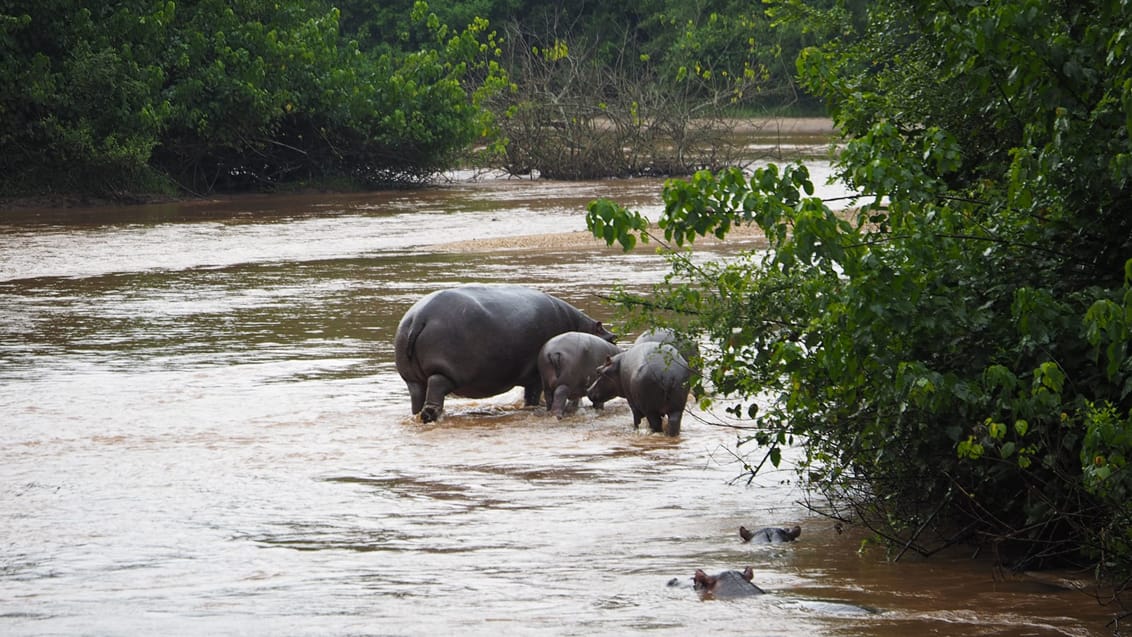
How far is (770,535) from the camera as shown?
6.48 metres

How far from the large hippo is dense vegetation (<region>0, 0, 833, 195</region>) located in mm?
18343

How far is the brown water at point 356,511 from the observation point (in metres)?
5.44

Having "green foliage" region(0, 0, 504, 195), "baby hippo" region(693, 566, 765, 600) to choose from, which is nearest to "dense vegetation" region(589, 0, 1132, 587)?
"baby hippo" region(693, 566, 765, 600)

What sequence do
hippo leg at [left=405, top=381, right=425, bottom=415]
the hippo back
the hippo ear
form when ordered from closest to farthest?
1. the hippo ear
2. the hippo back
3. hippo leg at [left=405, top=381, right=425, bottom=415]

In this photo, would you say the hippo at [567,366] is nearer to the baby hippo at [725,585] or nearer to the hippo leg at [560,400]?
the hippo leg at [560,400]

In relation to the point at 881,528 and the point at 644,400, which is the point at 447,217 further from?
the point at 881,528

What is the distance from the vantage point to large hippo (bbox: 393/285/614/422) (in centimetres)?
985

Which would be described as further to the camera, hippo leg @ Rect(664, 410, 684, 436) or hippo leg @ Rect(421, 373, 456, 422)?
hippo leg @ Rect(421, 373, 456, 422)

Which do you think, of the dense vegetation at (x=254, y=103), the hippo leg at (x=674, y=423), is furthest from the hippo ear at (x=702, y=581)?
the dense vegetation at (x=254, y=103)

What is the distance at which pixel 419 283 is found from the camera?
17156mm

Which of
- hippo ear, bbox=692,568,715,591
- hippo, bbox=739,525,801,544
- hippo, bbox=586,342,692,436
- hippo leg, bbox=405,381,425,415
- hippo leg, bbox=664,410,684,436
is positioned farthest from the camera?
hippo leg, bbox=405,381,425,415

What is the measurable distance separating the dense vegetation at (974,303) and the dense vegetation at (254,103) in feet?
71.7

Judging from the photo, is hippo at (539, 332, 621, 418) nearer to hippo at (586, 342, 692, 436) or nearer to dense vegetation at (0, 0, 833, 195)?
hippo at (586, 342, 692, 436)

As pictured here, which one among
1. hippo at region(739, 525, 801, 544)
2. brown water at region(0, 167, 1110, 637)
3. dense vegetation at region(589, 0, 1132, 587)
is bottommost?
brown water at region(0, 167, 1110, 637)
